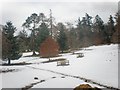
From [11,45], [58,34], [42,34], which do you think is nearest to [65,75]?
[11,45]

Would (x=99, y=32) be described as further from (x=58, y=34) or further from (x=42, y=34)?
(x=42, y=34)

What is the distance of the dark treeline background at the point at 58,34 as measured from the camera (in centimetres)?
5653

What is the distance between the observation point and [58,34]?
77062 millimetres

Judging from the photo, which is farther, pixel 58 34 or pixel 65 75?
pixel 58 34

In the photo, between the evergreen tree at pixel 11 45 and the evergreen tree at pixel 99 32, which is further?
the evergreen tree at pixel 99 32

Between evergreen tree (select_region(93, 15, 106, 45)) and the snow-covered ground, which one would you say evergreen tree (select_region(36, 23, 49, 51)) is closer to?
the snow-covered ground

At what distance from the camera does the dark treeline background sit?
5653 cm

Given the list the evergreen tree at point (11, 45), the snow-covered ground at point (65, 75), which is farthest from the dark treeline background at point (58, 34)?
the snow-covered ground at point (65, 75)

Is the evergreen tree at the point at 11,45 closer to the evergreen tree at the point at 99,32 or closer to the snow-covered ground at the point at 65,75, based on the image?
the snow-covered ground at the point at 65,75

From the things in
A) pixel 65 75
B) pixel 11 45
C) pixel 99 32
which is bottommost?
pixel 65 75

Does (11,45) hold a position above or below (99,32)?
below

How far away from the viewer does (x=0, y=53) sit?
5512 cm

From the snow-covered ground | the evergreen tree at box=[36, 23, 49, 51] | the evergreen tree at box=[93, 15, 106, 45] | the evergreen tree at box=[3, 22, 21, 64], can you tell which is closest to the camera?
the snow-covered ground

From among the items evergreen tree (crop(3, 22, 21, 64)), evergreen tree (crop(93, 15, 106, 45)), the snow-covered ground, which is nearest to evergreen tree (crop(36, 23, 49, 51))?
the snow-covered ground
